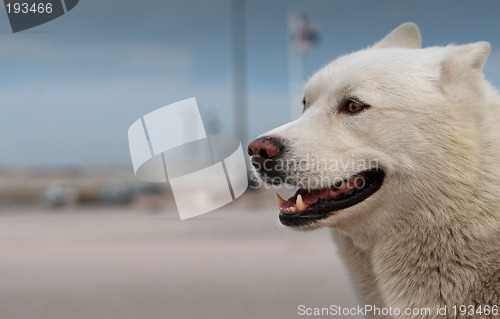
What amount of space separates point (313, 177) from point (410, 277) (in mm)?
776

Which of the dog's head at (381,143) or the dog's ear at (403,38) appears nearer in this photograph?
the dog's head at (381,143)

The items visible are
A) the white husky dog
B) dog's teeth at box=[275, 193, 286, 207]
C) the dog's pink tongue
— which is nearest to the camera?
the white husky dog

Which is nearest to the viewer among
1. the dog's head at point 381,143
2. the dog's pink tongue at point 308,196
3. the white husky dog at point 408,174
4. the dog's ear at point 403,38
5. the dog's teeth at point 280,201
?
the white husky dog at point 408,174

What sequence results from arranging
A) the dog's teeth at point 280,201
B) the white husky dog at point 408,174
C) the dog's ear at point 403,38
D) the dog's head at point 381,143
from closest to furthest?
the white husky dog at point 408,174 < the dog's head at point 381,143 < the dog's teeth at point 280,201 < the dog's ear at point 403,38

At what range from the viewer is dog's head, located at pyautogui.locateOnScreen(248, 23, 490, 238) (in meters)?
3.55

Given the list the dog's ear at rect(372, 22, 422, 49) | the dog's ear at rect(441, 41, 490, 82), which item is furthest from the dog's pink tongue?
the dog's ear at rect(372, 22, 422, 49)

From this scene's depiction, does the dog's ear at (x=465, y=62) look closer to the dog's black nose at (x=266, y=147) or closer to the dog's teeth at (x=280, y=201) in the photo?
the dog's black nose at (x=266, y=147)

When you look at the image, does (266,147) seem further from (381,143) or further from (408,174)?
(408,174)

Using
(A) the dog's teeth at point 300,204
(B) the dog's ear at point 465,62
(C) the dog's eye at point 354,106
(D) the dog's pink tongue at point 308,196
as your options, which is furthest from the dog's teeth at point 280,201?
(B) the dog's ear at point 465,62

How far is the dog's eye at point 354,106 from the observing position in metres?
3.70

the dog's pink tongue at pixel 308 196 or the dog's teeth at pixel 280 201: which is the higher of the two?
the dog's pink tongue at pixel 308 196

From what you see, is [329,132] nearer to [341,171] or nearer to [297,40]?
[341,171]

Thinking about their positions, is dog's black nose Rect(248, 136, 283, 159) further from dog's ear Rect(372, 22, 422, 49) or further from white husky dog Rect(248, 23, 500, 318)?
dog's ear Rect(372, 22, 422, 49)

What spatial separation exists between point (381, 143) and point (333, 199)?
1.38 feet
